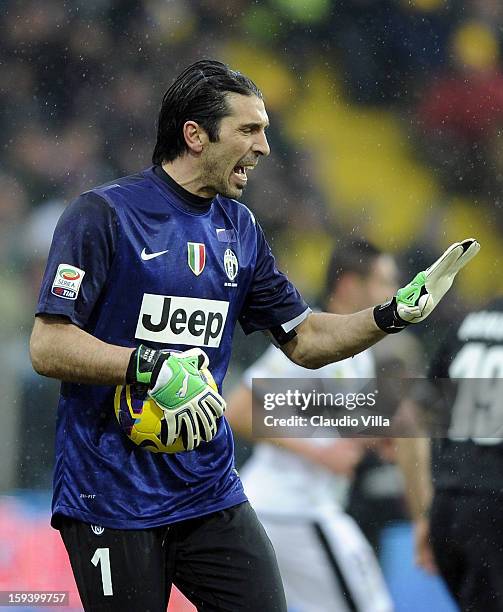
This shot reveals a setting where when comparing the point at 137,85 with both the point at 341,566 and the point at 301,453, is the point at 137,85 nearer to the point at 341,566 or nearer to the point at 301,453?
the point at 301,453

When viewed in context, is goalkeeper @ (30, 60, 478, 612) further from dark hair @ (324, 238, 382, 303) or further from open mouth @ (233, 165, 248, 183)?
dark hair @ (324, 238, 382, 303)

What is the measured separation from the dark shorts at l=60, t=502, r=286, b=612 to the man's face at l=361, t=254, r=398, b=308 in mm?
1762

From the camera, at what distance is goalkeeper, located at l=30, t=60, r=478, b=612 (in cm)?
245

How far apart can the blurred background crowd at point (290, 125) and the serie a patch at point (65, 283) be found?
1.94 meters

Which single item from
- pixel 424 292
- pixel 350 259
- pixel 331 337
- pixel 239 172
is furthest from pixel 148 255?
pixel 350 259

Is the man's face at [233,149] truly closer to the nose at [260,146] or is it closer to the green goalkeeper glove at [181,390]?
the nose at [260,146]

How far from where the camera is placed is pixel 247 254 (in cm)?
283

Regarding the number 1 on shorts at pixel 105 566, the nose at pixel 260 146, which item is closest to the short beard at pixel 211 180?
the nose at pixel 260 146

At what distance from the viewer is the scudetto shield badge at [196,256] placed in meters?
2.64

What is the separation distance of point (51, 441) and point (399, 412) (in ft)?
4.59

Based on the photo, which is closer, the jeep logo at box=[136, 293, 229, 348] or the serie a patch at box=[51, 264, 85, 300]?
the serie a patch at box=[51, 264, 85, 300]

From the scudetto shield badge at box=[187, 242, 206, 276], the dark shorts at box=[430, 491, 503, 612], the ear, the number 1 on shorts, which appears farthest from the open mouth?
the dark shorts at box=[430, 491, 503, 612]

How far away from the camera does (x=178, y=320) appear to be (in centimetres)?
260

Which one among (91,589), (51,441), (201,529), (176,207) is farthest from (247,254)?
(51,441)
